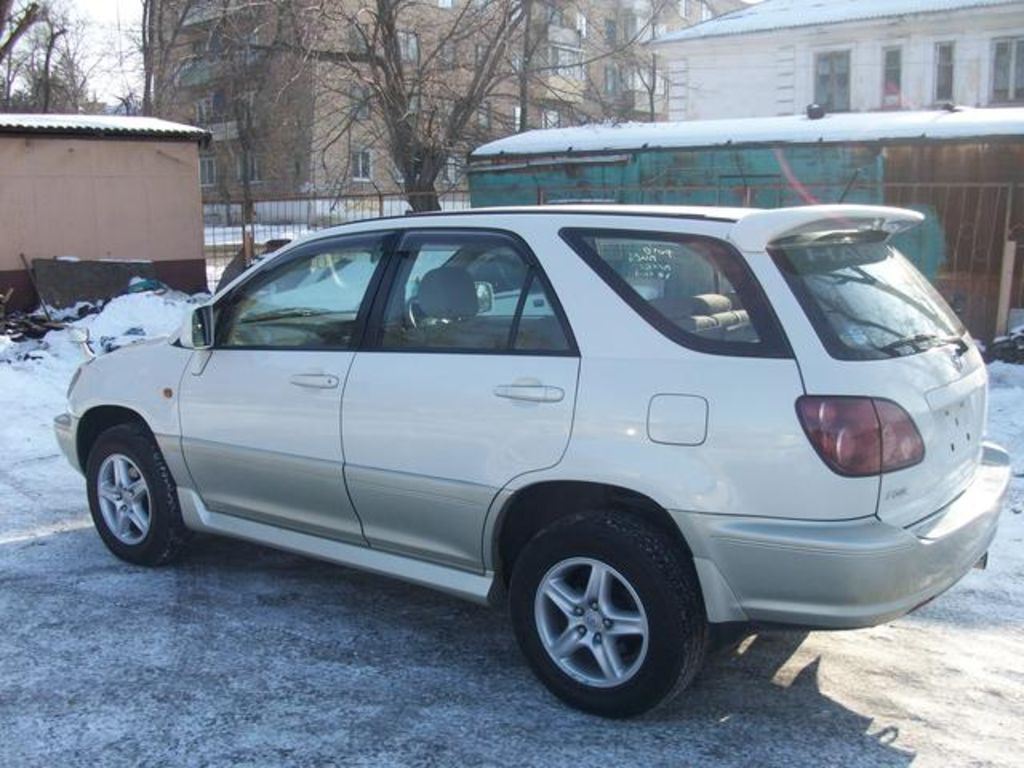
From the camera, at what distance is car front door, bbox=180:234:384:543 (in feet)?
13.7

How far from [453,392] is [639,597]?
994 mm

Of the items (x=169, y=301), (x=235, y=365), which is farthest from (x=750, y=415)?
(x=169, y=301)

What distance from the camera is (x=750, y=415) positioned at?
10.3 feet

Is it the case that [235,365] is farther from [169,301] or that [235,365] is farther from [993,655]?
[169,301]

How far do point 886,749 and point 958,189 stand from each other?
8518 millimetres

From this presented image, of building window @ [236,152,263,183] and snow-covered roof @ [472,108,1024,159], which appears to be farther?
building window @ [236,152,263,183]

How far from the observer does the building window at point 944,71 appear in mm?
32219

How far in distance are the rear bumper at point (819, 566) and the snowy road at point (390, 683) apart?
50 centimetres

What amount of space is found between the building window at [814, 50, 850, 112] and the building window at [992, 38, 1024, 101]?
4429 mm

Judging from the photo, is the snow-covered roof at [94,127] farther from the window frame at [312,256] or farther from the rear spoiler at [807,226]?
the rear spoiler at [807,226]

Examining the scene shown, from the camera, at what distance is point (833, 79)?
33.9 metres

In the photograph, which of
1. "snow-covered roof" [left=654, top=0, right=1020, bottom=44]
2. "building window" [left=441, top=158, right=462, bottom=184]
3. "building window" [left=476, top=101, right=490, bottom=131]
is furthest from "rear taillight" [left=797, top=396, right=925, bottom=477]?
"snow-covered roof" [left=654, top=0, right=1020, bottom=44]

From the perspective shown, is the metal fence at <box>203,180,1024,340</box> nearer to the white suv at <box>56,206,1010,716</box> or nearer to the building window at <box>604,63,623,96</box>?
the white suv at <box>56,206,1010,716</box>

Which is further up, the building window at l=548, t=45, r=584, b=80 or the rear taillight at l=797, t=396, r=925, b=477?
the building window at l=548, t=45, r=584, b=80
